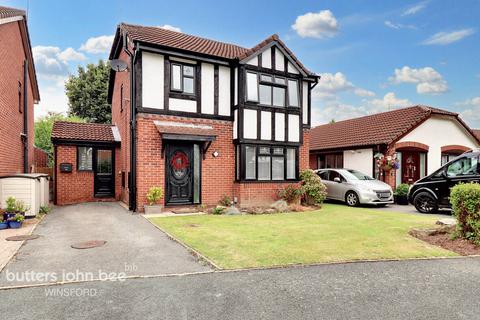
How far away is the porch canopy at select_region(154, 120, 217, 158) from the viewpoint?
1077 centimetres

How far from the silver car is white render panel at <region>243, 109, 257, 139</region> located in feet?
16.1

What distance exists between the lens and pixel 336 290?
12.9 ft

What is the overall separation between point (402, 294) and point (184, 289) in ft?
8.93

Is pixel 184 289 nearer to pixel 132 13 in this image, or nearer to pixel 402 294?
pixel 402 294

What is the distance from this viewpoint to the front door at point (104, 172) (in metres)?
13.9

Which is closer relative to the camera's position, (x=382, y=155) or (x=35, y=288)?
(x=35, y=288)

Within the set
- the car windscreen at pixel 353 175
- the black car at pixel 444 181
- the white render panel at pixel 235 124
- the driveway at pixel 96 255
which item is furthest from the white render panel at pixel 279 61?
the driveway at pixel 96 255

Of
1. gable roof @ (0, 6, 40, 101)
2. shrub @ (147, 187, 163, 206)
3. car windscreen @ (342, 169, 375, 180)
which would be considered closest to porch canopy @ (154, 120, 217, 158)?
shrub @ (147, 187, 163, 206)

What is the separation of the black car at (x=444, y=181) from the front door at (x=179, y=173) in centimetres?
876

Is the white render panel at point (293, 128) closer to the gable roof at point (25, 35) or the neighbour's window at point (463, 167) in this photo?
the neighbour's window at point (463, 167)

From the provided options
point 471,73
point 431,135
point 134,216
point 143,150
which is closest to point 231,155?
point 143,150

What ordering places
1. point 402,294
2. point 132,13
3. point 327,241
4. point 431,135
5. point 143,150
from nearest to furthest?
point 402,294 < point 327,241 < point 143,150 < point 132,13 < point 431,135

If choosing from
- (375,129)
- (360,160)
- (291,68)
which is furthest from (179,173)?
(375,129)

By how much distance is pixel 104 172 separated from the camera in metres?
14.2
